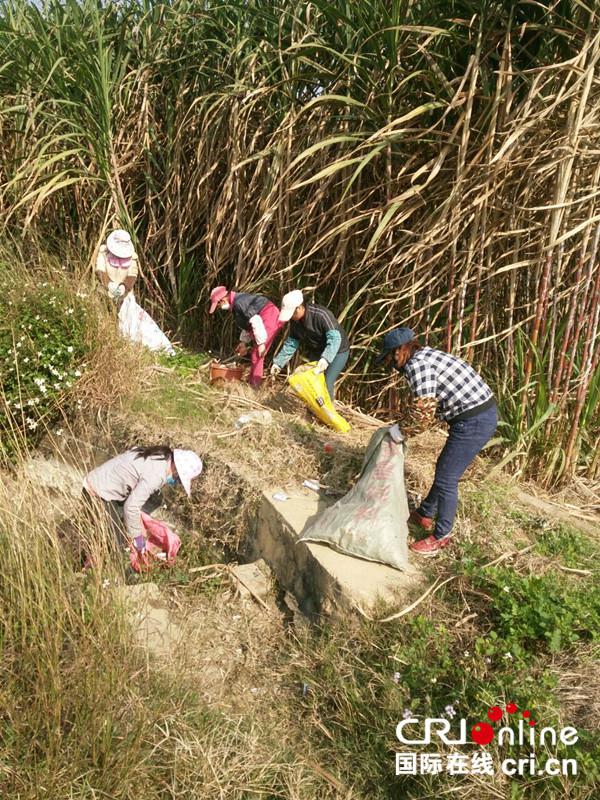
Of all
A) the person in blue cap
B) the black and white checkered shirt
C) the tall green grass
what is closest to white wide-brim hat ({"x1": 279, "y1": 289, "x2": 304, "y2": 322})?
the tall green grass

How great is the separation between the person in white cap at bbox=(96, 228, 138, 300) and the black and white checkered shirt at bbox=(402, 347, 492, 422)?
2888mm

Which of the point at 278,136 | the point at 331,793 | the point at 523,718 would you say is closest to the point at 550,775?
the point at 523,718

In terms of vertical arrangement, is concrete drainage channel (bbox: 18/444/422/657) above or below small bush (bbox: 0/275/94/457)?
below

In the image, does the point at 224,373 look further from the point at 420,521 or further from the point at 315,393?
the point at 420,521

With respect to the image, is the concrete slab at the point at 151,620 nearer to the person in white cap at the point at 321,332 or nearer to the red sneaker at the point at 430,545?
the red sneaker at the point at 430,545

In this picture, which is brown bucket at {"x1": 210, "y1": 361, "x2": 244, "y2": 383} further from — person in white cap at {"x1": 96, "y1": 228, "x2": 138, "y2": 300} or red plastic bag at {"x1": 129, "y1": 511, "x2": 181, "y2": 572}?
red plastic bag at {"x1": 129, "y1": 511, "x2": 181, "y2": 572}

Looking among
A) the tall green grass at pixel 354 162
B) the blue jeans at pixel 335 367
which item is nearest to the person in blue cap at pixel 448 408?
the tall green grass at pixel 354 162

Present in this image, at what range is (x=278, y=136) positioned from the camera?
5.12 metres

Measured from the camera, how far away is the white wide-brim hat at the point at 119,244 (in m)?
5.53

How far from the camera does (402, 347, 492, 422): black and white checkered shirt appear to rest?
11.7ft

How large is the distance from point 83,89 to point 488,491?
449 cm

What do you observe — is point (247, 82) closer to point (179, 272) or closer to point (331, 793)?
point (179, 272)

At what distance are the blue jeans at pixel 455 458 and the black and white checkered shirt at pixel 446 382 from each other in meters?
0.08

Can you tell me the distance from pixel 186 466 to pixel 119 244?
2368mm
